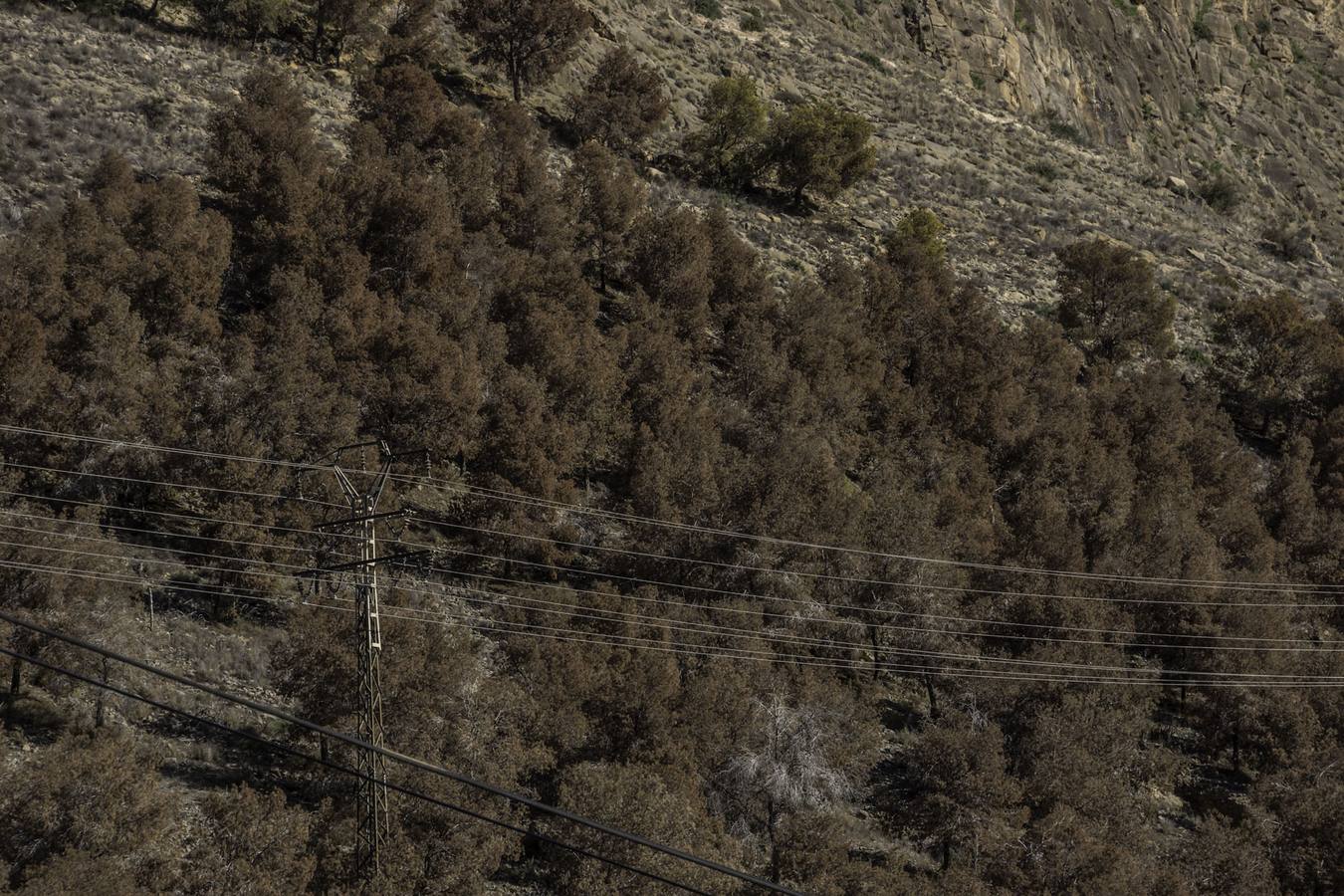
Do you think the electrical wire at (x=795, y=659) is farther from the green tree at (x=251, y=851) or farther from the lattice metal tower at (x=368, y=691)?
the lattice metal tower at (x=368, y=691)

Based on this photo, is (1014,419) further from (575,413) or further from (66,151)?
(66,151)

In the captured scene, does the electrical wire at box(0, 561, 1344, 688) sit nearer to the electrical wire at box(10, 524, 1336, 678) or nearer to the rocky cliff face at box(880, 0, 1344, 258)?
the electrical wire at box(10, 524, 1336, 678)

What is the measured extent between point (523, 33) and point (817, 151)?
1526 centimetres

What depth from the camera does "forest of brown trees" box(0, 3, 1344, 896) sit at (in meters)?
23.2

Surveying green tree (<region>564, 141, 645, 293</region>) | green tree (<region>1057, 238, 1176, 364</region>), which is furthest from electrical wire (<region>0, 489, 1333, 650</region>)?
green tree (<region>1057, 238, 1176, 364</region>)

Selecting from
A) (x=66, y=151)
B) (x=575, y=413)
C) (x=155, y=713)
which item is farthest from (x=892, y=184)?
(x=155, y=713)

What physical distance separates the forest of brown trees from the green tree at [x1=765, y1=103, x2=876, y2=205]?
11540 mm

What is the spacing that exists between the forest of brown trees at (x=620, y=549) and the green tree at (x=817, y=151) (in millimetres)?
11540

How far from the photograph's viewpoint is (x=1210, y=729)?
35219mm

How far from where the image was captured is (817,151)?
6066 cm

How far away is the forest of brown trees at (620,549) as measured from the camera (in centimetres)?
2319

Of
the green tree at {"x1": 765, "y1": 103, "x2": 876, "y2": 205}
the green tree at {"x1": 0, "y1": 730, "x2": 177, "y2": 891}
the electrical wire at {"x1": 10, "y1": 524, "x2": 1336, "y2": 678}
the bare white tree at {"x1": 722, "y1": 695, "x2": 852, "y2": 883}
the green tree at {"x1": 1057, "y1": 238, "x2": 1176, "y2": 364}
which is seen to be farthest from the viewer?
the green tree at {"x1": 765, "y1": 103, "x2": 876, "y2": 205}

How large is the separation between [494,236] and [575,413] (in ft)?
29.4

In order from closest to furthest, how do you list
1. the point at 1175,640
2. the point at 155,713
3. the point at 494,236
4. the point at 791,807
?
1. the point at 155,713
2. the point at 791,807
3. the point at 1175,640
4. the point at 494,236
